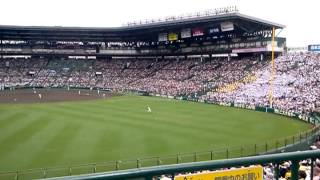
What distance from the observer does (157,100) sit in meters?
67.6

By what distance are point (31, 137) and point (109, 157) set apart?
32.5ft

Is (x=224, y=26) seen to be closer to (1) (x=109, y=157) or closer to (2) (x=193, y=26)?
(2) (x=193, y=26)

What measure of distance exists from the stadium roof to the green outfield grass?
2897 cm

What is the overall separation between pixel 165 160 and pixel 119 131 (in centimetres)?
1187

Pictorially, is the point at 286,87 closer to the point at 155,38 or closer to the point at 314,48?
the point at 314,48

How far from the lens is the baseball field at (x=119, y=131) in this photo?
91.8 ft

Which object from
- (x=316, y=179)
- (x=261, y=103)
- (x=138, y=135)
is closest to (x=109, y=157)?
(x=138, y=135)

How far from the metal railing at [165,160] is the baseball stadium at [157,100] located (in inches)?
3.8

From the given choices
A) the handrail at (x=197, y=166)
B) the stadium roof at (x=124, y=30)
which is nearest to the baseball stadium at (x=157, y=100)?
the handrail at (x=197, y=166)

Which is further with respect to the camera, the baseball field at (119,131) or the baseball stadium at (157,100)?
the baseball field at (119,131)

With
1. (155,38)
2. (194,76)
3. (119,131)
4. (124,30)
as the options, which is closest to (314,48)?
(194,76)

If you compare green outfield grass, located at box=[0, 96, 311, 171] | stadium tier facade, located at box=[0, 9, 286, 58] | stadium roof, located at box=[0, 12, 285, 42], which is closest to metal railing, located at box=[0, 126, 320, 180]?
green outfield grass, located at box=[0, 96, 311, 171]

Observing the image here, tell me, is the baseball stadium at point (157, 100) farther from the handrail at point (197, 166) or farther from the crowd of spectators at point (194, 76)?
the crowd of spectators at point (194, 76)

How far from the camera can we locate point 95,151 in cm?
2895
